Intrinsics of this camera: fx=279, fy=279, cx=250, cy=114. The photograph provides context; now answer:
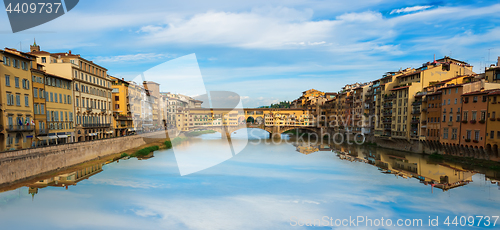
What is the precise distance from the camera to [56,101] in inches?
1018

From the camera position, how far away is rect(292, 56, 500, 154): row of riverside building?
76.1 feet

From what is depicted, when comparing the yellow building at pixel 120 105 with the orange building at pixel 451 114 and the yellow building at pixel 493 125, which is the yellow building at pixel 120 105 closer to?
the orange building at pixel 451 114

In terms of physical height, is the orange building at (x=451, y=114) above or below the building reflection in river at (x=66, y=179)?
above

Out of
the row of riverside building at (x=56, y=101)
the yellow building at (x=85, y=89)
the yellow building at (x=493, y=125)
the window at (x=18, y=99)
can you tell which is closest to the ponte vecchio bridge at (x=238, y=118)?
the row of riverside building at (x=56, y=101)

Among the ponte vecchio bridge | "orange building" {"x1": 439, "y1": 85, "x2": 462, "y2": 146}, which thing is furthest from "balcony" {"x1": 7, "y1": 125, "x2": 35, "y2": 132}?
the ponte vecchio bridge

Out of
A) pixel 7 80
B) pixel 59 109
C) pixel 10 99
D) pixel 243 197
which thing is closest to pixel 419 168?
→ pixel 243 197

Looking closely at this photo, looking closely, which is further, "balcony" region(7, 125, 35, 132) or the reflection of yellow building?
the reflection of yellow building

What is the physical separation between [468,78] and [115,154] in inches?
1497

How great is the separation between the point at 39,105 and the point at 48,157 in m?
6.54

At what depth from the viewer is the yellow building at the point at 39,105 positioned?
22812mm

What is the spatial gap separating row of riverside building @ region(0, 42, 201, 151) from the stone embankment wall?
3.00 metres

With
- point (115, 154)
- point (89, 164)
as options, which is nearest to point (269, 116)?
point (115, 154)

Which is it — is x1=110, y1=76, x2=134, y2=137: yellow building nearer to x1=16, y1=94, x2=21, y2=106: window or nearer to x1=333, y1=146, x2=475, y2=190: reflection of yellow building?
x1=16, y1=94, x2=21, y2=106: window

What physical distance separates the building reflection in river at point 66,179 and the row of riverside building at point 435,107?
31308mm
